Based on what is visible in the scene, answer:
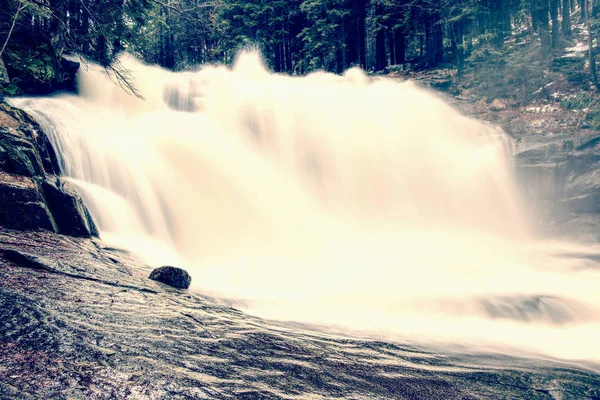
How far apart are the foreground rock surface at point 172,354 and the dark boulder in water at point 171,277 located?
207mm

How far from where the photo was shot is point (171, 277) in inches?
257

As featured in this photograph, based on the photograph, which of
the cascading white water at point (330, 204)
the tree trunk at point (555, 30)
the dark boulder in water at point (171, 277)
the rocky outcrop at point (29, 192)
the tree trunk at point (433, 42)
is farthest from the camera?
the tree trunk at point (433, 42)

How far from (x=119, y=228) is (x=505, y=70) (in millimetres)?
22419

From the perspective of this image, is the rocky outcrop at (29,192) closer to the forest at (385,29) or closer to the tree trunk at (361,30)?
the forest at (385,29)

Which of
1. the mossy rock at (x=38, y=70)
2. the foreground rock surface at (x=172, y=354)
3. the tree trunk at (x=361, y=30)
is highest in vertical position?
the tree trunk at (x=361, y=30)

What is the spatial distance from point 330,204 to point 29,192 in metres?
12.1

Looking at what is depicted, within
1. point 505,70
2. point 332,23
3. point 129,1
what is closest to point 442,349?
point 129,1

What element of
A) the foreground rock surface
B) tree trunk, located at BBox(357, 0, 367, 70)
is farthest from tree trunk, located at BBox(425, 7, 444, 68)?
the foreground rock surface

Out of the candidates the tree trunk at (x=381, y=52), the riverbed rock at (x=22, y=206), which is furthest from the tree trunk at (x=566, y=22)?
the riverbed rock at (x=22, y=206)

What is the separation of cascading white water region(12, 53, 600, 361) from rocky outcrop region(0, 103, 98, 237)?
67.3 inches

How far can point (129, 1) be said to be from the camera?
1005cm

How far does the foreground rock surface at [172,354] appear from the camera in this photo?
3.10 meters

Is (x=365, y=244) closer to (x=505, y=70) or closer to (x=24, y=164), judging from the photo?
(x=24, y=164)

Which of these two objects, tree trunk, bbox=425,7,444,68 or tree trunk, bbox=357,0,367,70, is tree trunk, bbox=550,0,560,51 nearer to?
tree trunk, bbox=425,7,444,68
